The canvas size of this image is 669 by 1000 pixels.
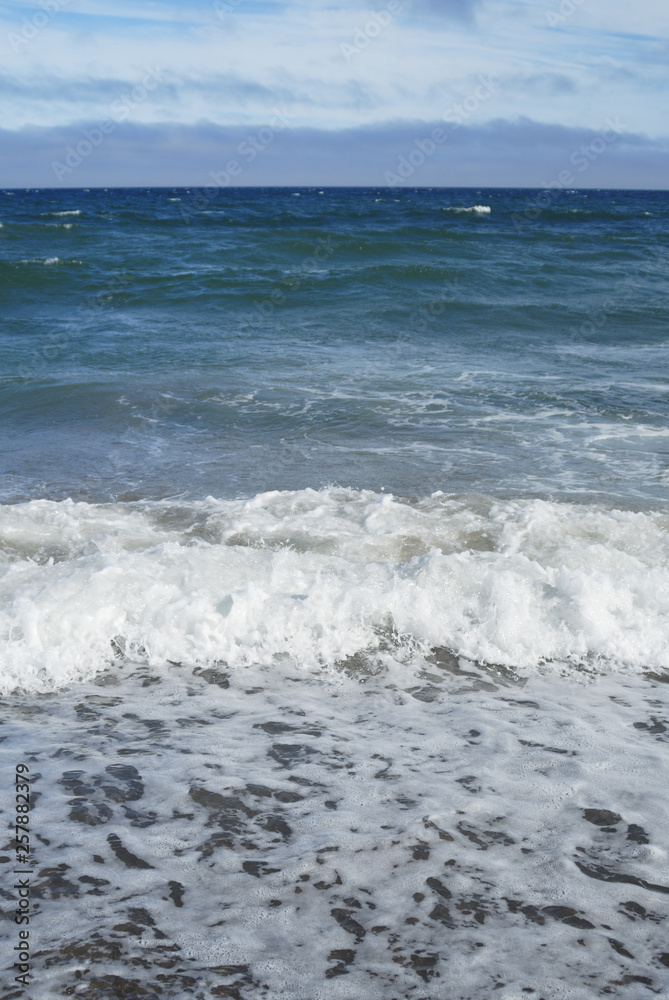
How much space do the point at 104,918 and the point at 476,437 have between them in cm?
718

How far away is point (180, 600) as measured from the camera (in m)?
5.05

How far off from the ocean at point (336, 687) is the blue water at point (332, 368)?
92 millimetres

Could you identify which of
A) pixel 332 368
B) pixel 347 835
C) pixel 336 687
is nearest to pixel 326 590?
pixel 336 687

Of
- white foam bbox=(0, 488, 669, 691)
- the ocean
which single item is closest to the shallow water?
the ocean

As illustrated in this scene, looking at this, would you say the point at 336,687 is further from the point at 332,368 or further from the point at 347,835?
the point at 332,368

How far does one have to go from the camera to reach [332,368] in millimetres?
12453

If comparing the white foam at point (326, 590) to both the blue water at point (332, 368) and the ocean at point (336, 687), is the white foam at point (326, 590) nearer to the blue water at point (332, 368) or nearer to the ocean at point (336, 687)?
the ocean at point (336, 687)

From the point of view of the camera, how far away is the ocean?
8.64 feet

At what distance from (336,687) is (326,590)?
864 mm

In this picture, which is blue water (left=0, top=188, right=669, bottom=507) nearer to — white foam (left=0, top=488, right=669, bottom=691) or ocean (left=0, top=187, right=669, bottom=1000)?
ocean (left=0, top=187, right=669, bottom=1000)

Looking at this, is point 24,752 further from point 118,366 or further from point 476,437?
point 118,366

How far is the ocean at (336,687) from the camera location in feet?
8.64

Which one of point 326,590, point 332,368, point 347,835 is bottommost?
point 347,835

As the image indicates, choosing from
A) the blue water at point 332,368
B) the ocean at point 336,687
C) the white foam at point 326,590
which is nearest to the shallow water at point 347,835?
the ocean at point 336,687
